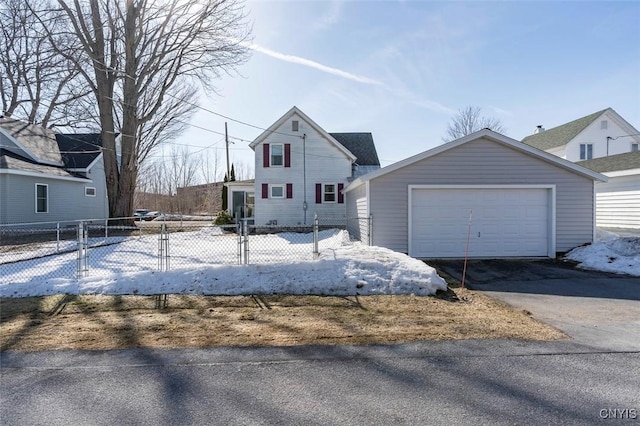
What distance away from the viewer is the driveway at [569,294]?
4.85 metres

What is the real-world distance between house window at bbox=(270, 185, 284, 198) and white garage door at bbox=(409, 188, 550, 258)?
1085cm

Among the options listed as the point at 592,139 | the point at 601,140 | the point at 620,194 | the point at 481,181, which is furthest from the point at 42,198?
the point at 601,140

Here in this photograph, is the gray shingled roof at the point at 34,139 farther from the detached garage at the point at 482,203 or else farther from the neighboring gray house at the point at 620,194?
the neighboring gray house at the point at 620,194

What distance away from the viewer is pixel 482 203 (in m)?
11.0

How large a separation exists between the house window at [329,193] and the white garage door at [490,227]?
9701 mm

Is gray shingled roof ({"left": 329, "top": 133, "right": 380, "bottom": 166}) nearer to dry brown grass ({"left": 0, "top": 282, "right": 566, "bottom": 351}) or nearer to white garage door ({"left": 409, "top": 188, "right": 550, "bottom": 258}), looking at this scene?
white garage door ({"left": 409, "top": 188, "right": 550, "bottom": 258})

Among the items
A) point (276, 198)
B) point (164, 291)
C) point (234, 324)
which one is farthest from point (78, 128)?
point (234, 324)

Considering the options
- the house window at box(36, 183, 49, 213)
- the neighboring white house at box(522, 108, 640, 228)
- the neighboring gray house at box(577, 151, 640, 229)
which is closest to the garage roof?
the neighboring gray house at box(577, 151, 640, 229)

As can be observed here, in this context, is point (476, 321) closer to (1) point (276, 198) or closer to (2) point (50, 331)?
(2) point (50, 331)

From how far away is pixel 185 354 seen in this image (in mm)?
4090

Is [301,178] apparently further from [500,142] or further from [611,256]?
[611,256]

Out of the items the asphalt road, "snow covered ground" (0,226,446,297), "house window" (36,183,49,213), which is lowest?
the asphalt road

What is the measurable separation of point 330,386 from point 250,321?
7.33 ft

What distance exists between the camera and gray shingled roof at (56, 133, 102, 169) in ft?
70.9
